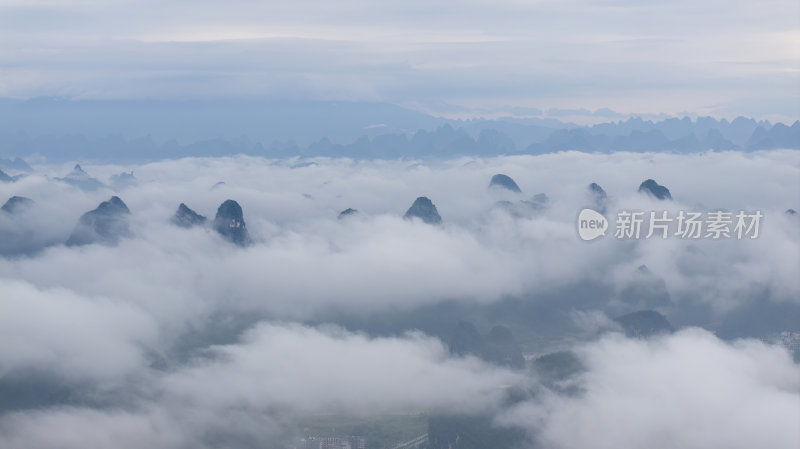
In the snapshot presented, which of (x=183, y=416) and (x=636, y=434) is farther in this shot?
(x=183, y=416)

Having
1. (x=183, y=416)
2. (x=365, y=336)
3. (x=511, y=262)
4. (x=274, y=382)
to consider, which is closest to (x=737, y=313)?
(x=511, y=262)

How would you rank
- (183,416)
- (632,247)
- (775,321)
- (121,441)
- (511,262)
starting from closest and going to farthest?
(121,441) < (183,416) < (775,321) < (511,262) < (632,247)

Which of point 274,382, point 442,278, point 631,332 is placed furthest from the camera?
point 442,278

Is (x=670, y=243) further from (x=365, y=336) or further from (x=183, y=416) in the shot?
(x=183, y=416)

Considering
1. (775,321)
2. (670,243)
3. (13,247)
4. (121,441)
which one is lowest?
(121,441)

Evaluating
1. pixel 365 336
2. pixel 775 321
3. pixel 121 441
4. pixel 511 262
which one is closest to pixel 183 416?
pixel 121 441

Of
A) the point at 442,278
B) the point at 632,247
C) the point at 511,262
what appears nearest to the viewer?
the point at 442,278

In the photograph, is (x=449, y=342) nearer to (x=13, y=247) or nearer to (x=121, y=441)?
(x=121, y=441)

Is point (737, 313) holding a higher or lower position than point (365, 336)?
higher

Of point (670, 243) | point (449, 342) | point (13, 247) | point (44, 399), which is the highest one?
point (670, 243)
